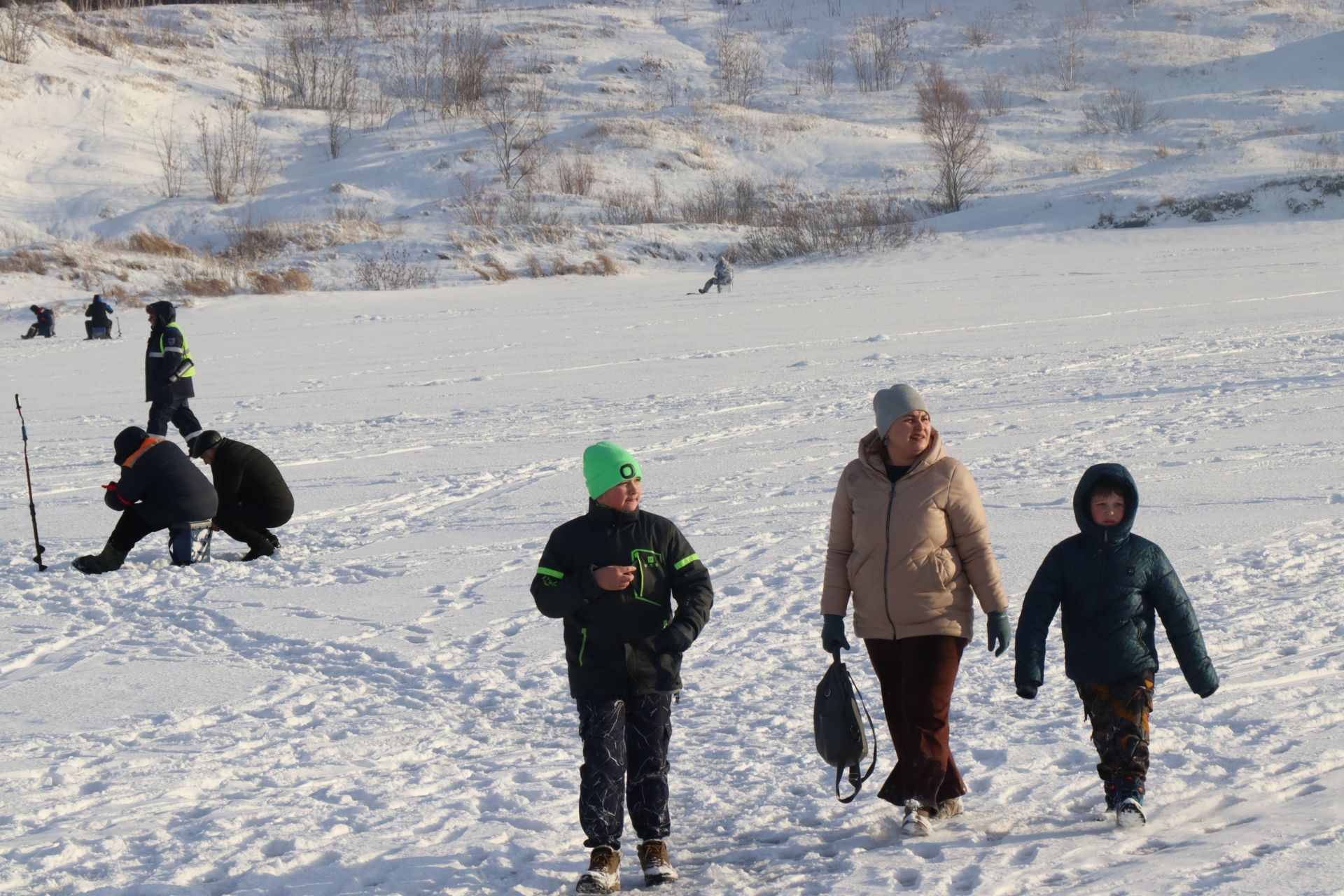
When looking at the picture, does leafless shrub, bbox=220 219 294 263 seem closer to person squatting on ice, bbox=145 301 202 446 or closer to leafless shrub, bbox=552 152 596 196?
leafless shrub, bbox=552 152 596 196

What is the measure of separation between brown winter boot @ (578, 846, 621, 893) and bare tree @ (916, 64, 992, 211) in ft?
153

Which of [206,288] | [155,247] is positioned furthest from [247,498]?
[155,247]

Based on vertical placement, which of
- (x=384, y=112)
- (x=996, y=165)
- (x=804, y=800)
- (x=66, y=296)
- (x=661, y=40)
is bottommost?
(x=804, y=800)

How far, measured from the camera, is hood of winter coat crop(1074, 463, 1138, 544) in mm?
4133

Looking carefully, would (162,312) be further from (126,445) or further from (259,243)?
(259,243)

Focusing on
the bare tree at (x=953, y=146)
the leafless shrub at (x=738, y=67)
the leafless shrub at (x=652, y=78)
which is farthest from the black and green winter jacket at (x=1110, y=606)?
the leafless shrub at (x=652, y=78)

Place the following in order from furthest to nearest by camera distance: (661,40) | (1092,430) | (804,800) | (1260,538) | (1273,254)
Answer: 1. (661,40)
2. (1273,254)
3. (1092,430)
4. (1260,538)
5. (804,800)

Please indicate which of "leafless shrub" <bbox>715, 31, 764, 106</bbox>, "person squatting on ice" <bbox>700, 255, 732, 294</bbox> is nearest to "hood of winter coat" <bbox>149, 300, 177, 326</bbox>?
"person squatting on ice" <bbox>700, 255, 732, 294</bbox>

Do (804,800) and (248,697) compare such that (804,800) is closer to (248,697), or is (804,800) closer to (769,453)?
(248,697)

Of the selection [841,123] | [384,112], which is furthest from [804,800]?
[384,112]

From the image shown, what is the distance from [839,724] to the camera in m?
4.34

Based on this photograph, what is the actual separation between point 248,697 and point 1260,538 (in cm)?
572

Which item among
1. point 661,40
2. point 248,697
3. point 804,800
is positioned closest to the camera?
point 804,800

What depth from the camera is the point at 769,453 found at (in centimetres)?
1152
